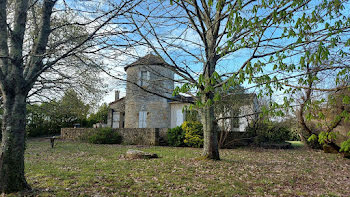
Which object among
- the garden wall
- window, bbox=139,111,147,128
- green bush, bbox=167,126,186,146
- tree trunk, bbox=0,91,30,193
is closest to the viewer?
tree trunk, bbox=0,91,30,193

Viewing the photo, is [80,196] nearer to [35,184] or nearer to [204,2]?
[35,184]

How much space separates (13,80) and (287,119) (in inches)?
557

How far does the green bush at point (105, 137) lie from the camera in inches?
649

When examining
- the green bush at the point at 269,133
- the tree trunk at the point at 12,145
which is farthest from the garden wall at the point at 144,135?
the tree trunk at the point at 12,145

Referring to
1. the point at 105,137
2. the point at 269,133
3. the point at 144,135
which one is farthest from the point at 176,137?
the point at 269,133

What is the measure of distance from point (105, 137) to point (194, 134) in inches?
274

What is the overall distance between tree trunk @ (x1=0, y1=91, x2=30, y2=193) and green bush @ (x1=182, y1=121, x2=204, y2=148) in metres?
10.7

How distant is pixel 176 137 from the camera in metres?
15.0

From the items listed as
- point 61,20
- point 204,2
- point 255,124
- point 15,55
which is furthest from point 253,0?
point 255,124

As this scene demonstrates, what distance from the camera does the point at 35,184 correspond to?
4.89 metres

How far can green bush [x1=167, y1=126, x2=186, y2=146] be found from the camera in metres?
14.7

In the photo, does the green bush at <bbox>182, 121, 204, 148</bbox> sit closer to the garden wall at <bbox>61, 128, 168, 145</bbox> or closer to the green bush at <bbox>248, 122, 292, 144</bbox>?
the garden wall at <bbox>61, 128, 168, 145</bbox>

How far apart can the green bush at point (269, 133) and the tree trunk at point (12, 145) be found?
1292 cm

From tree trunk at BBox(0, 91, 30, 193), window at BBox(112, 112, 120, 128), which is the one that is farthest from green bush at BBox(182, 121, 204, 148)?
window at BBox(112, 112, 120, 128)
